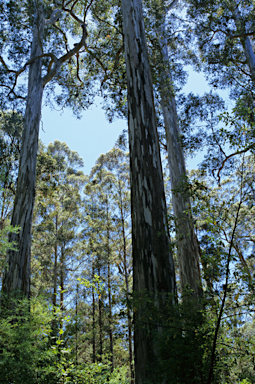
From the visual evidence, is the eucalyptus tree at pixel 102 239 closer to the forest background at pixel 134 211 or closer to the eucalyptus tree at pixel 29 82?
the forest background at pixel 134 211

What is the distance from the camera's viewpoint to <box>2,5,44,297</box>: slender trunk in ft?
13.0

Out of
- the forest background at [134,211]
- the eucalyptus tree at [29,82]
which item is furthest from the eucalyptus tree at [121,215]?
the eucalyptus tree at [29,82]

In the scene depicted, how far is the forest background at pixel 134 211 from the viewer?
141 centimetres

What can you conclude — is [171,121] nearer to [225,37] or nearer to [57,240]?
[225,37]

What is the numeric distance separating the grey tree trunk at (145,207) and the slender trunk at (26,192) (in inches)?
64.4

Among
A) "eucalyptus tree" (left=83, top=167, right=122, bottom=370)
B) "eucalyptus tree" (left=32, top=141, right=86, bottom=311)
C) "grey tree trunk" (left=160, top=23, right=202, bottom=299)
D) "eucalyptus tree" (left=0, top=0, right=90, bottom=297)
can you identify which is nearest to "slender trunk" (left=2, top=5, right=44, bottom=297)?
"eucalyptus tree" (left=0, top=0, right=90, bottom=297)

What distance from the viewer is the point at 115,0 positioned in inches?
272

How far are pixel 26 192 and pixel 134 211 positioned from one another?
271 cm

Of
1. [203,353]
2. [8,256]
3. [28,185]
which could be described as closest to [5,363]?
[203,353]

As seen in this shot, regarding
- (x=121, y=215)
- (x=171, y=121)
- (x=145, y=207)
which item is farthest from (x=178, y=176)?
(x=121, y=215)

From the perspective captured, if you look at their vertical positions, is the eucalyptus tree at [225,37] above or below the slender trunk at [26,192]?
above

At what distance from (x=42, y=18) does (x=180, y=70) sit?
3.40m

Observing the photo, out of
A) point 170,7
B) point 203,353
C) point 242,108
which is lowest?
point 203,353

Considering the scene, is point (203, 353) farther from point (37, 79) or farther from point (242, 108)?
point (37, 79)
